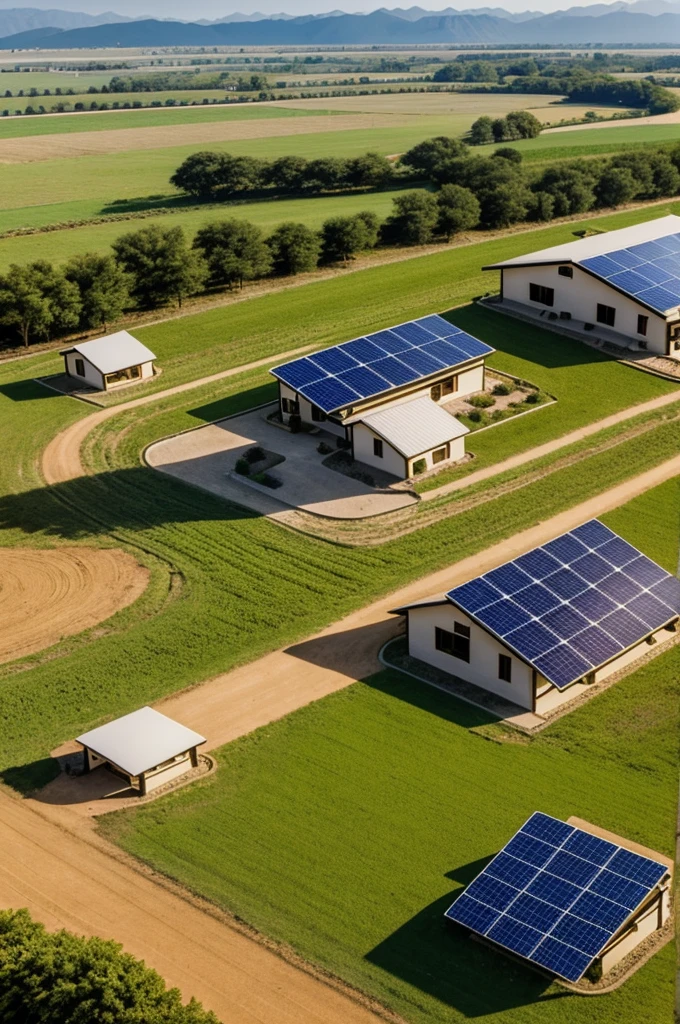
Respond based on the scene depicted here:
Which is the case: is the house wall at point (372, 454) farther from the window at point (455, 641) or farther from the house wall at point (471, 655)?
the window at point (455, 641)

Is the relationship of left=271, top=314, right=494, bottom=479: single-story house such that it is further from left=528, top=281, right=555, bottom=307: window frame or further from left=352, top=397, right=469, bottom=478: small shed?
left=528, top=281, right=555, bottom=307: window frame

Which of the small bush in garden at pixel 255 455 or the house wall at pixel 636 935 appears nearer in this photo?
the house wall at pixel 636 935

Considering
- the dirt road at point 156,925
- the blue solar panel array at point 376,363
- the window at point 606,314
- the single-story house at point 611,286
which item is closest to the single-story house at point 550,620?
the dirt road at point 156,925

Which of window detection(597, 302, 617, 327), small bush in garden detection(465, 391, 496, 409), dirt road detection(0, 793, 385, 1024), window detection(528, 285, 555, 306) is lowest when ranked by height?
dirt road detection(0, 793, 385, 1024)

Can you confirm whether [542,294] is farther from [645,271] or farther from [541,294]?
[645,271]

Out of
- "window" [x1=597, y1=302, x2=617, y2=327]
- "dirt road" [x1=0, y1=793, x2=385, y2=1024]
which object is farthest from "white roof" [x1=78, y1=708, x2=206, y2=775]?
"window" [x1=597, y1=302, x2=617, y2=327]

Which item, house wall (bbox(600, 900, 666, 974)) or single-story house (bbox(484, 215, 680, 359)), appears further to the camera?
single-story house (bbox(484, 215, 680, 359))
